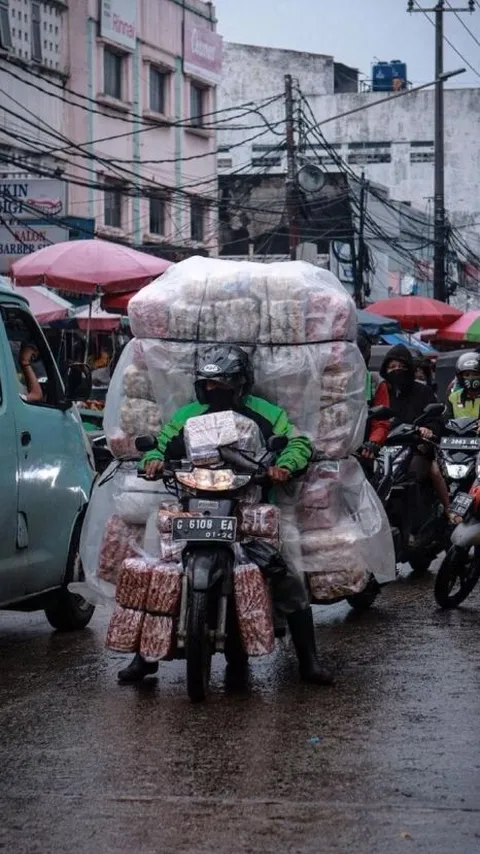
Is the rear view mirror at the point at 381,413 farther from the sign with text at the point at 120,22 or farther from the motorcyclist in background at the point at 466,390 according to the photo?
the sign with text at the point at 120,22

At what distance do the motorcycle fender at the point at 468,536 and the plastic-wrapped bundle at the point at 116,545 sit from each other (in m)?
2.78

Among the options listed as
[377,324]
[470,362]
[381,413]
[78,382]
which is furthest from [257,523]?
[377,324]

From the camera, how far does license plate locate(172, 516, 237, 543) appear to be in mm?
6578

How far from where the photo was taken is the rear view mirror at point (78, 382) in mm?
8625

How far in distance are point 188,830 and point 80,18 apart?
30.1 m

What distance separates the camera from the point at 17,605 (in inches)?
341

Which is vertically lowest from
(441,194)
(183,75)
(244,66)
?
(441,194)

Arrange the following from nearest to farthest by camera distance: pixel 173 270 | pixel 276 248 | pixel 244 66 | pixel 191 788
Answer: pixel 191 788 < pixel 173 270 < pixel 276 248 < pixel 244 66

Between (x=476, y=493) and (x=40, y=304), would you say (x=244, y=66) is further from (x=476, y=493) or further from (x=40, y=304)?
(x=476, y=493)

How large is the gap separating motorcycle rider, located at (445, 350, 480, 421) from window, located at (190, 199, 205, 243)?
84.9 ft

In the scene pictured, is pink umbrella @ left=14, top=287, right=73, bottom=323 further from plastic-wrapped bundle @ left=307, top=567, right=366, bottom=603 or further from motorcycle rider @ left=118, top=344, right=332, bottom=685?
plastic-wrapped bundle @ left=307, top=567, right=366, bottom=603

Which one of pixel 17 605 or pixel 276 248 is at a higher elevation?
pixel 276 248

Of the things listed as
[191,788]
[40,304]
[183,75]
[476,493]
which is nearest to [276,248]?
[183,75]

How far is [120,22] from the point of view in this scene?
113 ft
